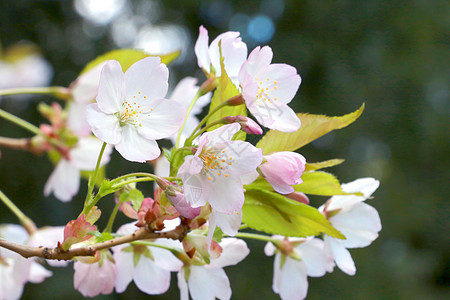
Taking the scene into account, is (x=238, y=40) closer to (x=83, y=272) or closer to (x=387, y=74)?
(x=83, y=272)

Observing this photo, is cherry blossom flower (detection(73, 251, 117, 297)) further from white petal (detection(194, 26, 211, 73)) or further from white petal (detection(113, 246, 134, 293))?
white petal (detection(194, 26, 211, 73))

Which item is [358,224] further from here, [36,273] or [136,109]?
[36,273]

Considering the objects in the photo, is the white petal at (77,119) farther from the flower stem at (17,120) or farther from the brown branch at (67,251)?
the brown branch at (67,251)

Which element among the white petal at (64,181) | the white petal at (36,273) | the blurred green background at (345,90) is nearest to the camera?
the white petal at (36,273)

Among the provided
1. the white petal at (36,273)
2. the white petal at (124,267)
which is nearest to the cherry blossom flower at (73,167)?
the white petal at (36,273)

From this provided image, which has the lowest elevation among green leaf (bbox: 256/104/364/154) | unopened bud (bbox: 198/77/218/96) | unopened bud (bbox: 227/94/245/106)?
green leaf (bbox: 256/104/364/154)

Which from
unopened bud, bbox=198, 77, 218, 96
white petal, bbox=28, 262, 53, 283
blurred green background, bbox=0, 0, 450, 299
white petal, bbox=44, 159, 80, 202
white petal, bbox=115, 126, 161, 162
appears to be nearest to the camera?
white petal, bbox=115, 126, 161, 162

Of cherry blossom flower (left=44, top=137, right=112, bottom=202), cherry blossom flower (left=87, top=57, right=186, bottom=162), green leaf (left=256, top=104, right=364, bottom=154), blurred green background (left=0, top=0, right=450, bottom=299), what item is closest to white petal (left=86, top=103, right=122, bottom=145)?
cherry blossom flower (left=87, top=57, right=186, bottom=162)

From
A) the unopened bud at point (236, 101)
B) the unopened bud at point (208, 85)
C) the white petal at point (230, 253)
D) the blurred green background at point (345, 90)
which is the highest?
the unopened bud at point (236, 101)

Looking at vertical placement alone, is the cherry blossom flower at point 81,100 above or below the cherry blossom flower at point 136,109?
below
